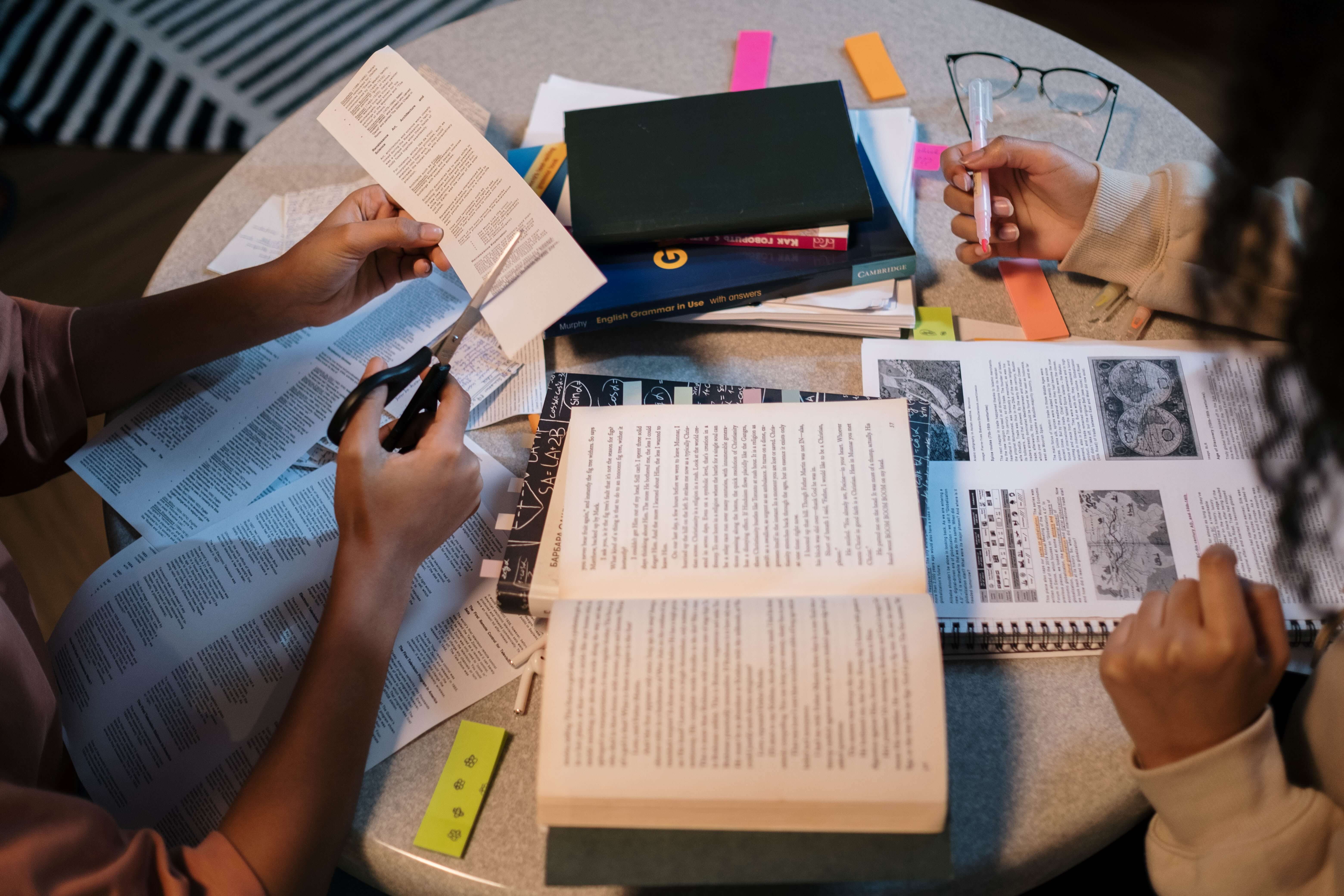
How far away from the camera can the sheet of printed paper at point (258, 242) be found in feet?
3.33

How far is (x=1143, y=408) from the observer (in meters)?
0.81

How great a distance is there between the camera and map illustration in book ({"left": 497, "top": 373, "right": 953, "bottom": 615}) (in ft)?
2.30

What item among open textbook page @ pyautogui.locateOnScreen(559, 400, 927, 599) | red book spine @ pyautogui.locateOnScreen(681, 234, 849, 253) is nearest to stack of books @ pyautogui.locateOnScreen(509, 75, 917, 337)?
red book spine @ pyautogui.locateOnScreen(681, 234, 849, 253)

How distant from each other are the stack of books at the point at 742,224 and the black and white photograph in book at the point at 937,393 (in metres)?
0.06

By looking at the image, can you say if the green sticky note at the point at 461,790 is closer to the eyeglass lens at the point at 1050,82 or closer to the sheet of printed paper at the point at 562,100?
the sheet of printed paper at the point at 562,100

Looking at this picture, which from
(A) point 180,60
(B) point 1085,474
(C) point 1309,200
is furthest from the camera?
(A) point 180,60

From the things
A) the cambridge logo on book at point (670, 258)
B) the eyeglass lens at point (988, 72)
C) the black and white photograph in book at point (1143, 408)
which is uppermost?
the eyeglass lens at point (988, 72)

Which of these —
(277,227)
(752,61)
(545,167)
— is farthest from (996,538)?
(277,227)

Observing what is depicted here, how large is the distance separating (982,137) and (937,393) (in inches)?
13.0

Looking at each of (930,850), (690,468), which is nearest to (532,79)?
(690,468)

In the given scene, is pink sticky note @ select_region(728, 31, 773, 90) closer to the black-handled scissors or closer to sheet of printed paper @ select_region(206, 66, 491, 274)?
sheet of printed paper @ select_region(206, 66, 491, 274)

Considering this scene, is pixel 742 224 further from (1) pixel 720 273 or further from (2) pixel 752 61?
(2) pixel 752 61

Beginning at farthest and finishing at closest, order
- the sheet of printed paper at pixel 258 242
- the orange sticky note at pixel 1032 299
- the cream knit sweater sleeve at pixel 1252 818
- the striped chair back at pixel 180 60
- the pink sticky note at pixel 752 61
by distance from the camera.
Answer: the striped chair back at pixel 180 60 → the pink sticky note at pixel 752 61 → the sheet of printed paper at pixel 258 242 → the orange sticky note at pixel 1032 299 → the cream knit sweater sleeve at pixel 1252 818

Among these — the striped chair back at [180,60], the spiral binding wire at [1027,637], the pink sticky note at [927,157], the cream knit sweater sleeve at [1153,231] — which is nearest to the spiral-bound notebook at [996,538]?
the spiral binding wire at [1027,637]
